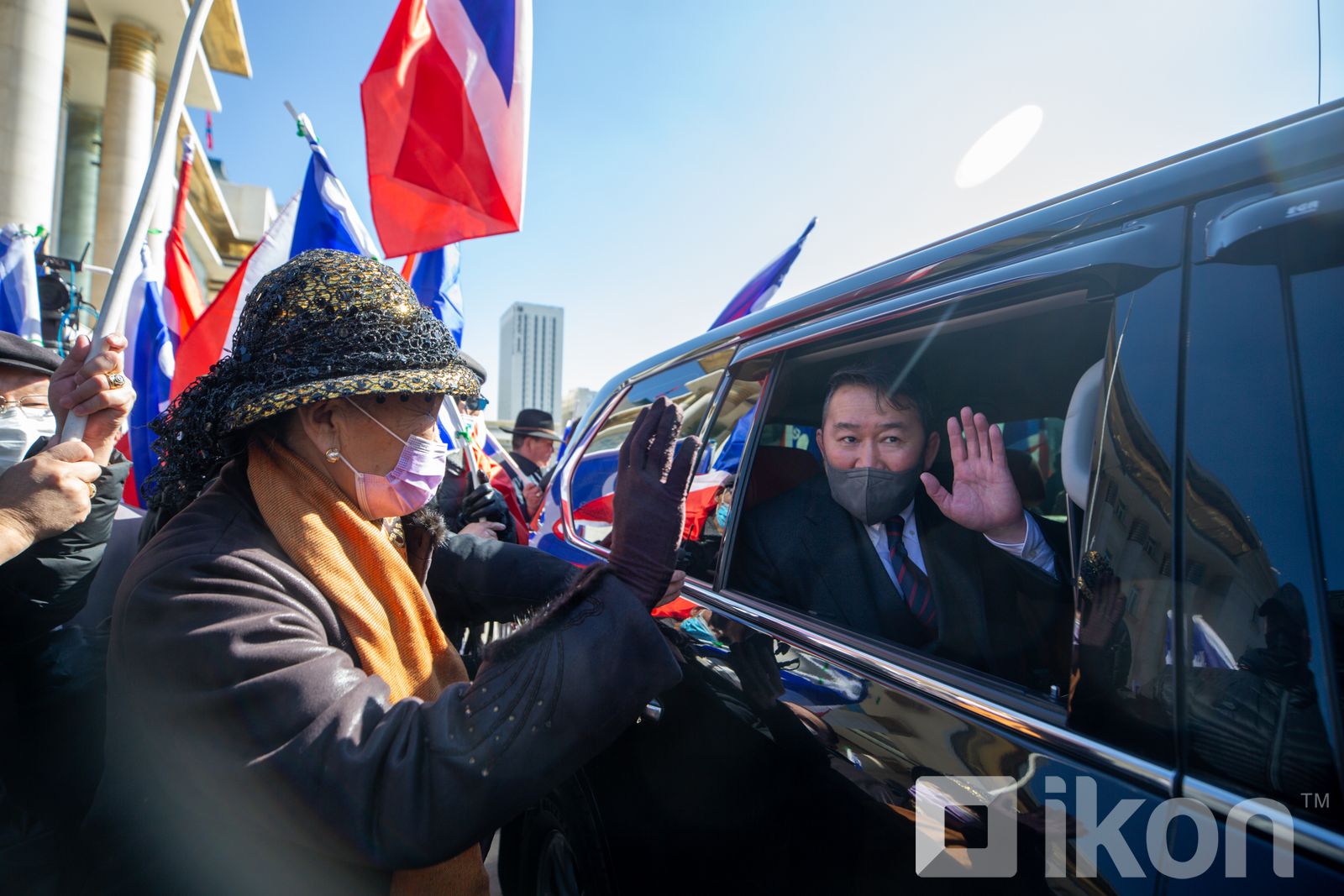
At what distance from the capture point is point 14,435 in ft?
7.28

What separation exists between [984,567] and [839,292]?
0.75 metres

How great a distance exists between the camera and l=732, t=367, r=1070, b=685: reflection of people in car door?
59.3 inches

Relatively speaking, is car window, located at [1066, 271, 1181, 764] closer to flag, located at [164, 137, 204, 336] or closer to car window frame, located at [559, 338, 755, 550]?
car window frame, located at [559, 338, 755, 550]

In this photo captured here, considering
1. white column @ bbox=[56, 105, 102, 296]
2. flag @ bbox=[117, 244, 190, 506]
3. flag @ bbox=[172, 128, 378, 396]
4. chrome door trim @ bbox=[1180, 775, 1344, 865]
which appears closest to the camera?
chrome door trim @ bbox=[1180, 775, 1344, 865]

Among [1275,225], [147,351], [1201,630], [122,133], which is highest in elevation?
[122,133]

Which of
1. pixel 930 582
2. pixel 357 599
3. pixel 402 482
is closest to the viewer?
pixel 357 599

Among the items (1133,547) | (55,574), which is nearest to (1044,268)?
(1133,547)

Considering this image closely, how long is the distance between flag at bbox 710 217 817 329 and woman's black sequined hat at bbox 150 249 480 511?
451 cm

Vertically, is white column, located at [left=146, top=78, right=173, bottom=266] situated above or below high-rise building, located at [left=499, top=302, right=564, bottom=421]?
below

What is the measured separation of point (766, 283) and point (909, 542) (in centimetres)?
452

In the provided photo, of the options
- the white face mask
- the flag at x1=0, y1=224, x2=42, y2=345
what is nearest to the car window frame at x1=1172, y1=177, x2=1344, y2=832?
the white face mask

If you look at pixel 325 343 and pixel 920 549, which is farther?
pixel 920 549

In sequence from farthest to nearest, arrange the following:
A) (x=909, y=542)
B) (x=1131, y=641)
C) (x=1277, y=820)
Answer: (x=909, y=542), (x=1131, y=641), (x=1277, y=820)

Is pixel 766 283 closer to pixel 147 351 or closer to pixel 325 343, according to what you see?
pixel 147 351
